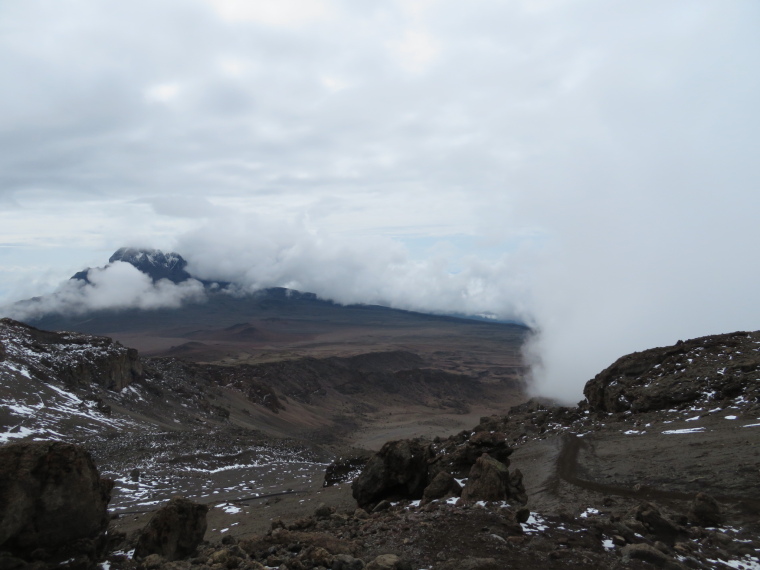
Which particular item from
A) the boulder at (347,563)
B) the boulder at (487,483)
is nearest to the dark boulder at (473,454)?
the boulder at (487,483)

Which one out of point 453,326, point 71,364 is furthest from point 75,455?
point 453,326

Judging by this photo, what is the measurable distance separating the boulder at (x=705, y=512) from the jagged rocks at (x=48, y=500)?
37.3 feet

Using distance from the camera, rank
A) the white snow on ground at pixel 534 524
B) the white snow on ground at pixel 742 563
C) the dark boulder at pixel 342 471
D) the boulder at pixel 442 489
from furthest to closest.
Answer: the dark boulder at pixel 342 471 < the boulder at pixel 442 489 < the white snow on ground at pixel 534 524 < the white snow on ground at pixel 742 563

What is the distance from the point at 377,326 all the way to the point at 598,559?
176689mm

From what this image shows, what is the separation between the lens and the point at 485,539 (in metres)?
9.05

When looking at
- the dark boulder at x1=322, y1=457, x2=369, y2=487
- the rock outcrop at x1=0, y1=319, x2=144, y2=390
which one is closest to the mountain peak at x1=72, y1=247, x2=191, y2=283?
the rock outcrop at x1=0, y1=319, x2=144, y2=390

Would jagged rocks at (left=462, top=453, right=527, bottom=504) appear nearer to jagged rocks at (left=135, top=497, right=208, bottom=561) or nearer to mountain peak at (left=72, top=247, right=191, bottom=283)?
jagged rocks at (left=135, top=497, right=208, bottom=561)

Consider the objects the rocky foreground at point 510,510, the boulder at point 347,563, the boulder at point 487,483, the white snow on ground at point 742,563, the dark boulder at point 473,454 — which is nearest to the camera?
the boulder at point 347,563

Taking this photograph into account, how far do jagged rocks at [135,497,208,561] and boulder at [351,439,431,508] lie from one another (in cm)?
564

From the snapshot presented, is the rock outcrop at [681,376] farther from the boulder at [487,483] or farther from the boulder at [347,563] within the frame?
the boulder at [347,563]

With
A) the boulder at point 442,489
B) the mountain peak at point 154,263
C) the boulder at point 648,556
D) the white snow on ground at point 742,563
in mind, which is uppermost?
the mountain peak at point 154,263

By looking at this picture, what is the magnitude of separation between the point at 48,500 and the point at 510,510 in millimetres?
8316

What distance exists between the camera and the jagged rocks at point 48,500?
789 centimetres

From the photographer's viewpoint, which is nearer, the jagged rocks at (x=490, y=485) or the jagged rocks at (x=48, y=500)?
the jagged rocks at (x=48, y=500)
